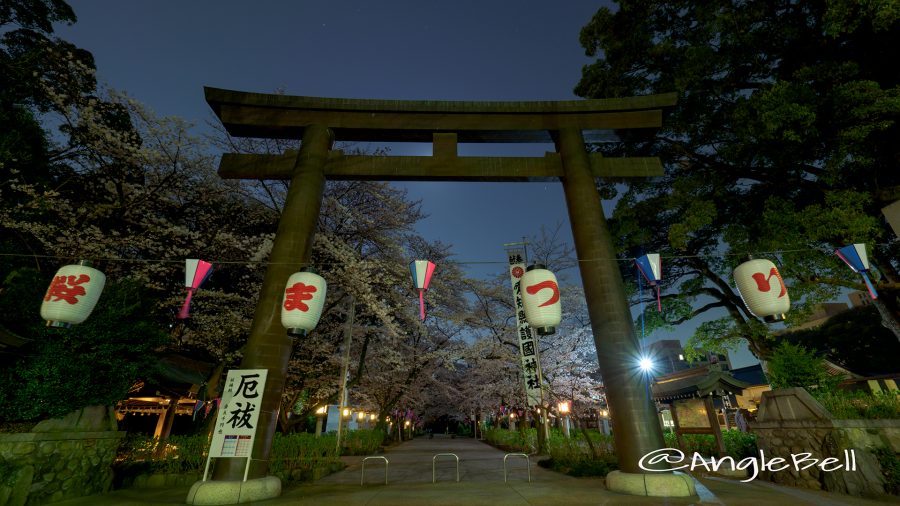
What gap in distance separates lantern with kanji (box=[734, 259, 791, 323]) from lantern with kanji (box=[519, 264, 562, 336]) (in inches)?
142

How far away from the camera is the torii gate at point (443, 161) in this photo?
23.6 feet

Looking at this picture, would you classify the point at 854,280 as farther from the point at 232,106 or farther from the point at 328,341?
the point at 328,341

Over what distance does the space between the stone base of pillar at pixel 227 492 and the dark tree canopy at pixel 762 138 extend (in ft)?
29.3

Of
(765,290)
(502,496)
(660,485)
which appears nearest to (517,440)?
(502,496)

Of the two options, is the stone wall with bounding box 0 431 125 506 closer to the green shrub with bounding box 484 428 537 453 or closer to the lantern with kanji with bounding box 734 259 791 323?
the lantern with kanji with bounding box 734 259 791 323

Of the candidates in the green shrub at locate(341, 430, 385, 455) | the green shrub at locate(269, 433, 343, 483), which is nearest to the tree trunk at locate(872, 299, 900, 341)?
the green shrub at locate(269, 433, 343, 483)

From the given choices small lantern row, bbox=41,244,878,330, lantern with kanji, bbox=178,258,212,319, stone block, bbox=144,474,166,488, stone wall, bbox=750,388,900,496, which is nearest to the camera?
small lantern row, bbox=41,244,878,330

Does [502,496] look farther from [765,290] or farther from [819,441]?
[819,441]

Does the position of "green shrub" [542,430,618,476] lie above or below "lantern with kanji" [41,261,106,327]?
below

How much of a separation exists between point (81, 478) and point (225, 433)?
380cm

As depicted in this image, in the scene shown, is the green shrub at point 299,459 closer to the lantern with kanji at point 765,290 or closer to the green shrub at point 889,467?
the lantern with kanji at point 765,290

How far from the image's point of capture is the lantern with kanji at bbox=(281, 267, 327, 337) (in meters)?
6.46

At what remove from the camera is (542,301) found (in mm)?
6793

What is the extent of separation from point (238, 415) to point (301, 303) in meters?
2.09
